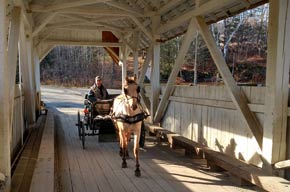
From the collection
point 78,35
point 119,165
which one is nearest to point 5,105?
point 119,165

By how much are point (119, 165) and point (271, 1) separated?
11.6 ft

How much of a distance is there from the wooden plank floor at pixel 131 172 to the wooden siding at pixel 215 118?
22.2 inches

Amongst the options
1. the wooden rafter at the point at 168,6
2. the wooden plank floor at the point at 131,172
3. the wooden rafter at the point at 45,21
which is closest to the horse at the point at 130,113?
the wooden plank floor at the point at 131,172

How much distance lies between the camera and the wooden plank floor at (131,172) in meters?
4.89

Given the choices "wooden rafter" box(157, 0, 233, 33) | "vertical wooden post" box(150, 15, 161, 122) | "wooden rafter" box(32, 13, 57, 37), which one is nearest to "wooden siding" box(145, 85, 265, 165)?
"vertical wooden post" box(150, 15, 161, 122)

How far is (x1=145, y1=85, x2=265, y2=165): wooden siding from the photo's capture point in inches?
217

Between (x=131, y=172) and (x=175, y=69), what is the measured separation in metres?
3.40

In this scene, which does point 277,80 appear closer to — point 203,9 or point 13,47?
point 203,9

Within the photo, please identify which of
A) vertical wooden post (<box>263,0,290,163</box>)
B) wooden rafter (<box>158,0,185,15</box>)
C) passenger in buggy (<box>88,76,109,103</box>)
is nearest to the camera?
vertical wooden post (<box>263,0,290,163</box>)

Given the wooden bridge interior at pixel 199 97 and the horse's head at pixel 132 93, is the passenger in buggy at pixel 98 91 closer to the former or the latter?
the wooden bridge interior at pixel 199 97

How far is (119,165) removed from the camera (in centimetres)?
614

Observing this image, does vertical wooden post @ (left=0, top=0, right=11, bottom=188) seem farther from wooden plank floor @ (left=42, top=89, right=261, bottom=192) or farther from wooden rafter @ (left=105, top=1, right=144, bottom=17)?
wooden rafter @ (left=105, top=1, right=144, bottom=17)

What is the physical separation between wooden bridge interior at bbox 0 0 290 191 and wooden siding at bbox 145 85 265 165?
13 mm

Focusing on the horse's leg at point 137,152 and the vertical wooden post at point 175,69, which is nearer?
the horse's leg at point 137,152
